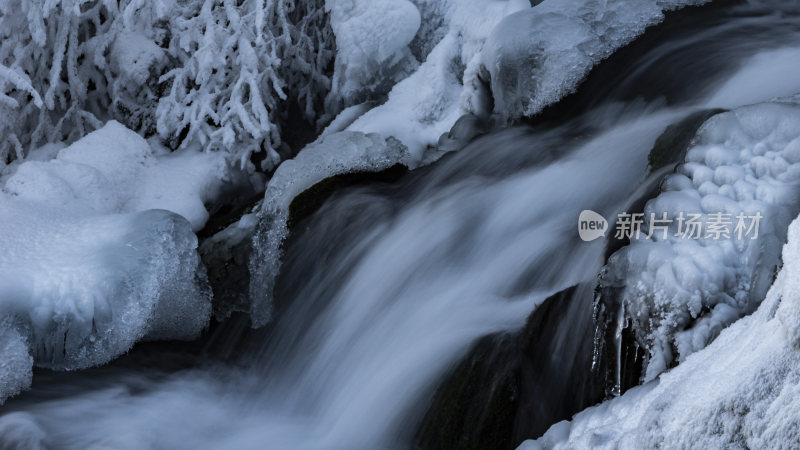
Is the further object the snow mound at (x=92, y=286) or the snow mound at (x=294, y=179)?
the snow mound at (x=294, y=179)

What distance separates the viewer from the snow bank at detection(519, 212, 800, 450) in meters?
1.89

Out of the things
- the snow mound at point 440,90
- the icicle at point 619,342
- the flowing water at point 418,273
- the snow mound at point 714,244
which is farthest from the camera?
the snow mound at point 440,90

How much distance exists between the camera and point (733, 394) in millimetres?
2018

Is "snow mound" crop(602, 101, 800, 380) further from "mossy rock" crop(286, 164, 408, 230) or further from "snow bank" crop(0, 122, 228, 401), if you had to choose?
"snow bank" crop(0, 122, 228, 401)

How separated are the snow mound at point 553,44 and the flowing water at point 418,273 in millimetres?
129

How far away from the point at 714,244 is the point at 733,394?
32.0 inches

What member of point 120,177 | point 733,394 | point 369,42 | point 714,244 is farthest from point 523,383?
point 369,42

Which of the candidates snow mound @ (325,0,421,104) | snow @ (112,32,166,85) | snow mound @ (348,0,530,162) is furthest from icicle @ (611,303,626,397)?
snow @ (112,32,166,85)

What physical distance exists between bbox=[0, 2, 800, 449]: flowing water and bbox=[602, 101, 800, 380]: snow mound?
427mm

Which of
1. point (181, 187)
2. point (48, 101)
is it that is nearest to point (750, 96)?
point (181, 187)

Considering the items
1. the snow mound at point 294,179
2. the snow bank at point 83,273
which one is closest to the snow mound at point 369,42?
the snow mound at point 294,179

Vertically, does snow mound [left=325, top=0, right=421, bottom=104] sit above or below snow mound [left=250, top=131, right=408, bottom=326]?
above

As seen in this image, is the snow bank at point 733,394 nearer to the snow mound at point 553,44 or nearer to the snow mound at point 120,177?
the snow mound at point 553,44

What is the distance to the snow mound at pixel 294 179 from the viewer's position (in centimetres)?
461
